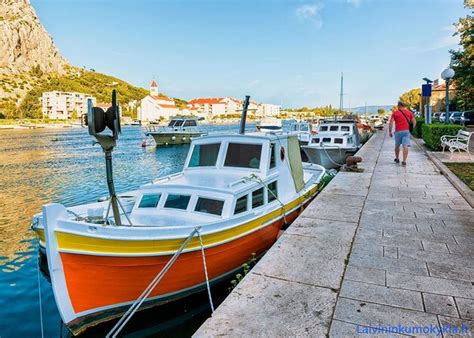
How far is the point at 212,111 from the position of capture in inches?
7480

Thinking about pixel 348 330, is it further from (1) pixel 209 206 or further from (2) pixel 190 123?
(2) pixel 190 123

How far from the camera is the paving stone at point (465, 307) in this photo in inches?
121

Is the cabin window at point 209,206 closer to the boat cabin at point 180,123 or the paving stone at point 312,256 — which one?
the paving stone at point 312,256

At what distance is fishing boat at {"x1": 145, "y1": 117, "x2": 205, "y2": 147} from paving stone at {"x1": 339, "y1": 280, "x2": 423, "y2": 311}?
133 ft

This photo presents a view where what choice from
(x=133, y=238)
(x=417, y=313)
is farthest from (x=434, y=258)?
(x=133, y=238)

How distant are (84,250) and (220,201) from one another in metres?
2.43

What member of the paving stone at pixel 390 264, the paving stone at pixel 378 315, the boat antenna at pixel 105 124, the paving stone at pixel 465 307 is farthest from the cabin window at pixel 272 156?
the paving stone at pixel 465 307

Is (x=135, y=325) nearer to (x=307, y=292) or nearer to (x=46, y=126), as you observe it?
(x=307, y=292)

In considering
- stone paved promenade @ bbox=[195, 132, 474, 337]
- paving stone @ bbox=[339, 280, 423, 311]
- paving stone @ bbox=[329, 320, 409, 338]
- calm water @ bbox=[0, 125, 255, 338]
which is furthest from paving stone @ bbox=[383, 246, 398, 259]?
calm water @ bbox=[0, 125, 255, 338]

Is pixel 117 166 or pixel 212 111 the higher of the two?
pixel 212 111

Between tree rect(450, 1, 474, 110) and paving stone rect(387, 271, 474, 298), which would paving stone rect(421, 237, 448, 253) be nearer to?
paving stone rect(387, 271, 474, 298)

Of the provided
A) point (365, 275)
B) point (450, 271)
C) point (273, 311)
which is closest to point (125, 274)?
point (273, 311)

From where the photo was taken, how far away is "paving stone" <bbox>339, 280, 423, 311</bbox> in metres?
3.31

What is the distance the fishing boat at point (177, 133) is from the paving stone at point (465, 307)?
41128 mm
